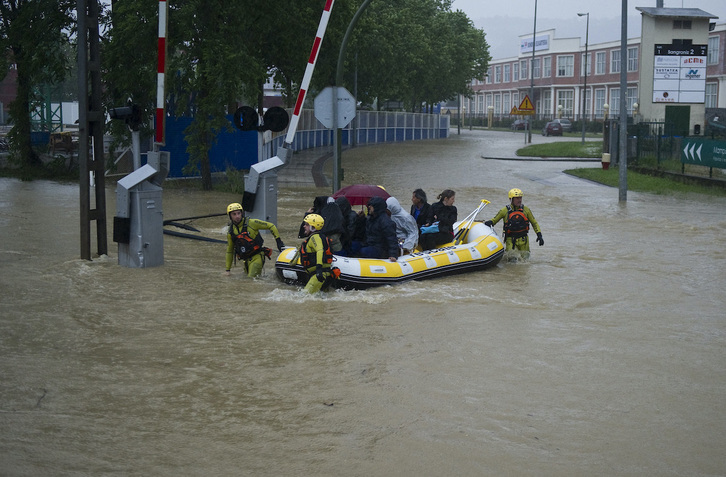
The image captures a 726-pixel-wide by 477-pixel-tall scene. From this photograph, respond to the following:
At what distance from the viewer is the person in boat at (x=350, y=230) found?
12906 mm

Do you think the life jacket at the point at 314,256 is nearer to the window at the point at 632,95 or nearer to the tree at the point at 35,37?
the tree at the point at 35,37

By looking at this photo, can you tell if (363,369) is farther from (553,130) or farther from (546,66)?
(546,66)

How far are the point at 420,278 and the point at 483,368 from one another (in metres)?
3.98

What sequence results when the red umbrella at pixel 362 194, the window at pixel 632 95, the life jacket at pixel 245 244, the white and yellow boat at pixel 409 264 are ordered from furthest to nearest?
the window at pixel 632 95
the red umbrella at pixel 362 194
the life jacket at pixel 245 244
the white and yellow boat at pixel 409 264

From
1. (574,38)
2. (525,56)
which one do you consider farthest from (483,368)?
(525,56)

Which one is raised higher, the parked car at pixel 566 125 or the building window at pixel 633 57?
the building window at pixel 633 57

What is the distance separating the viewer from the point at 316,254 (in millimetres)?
11617

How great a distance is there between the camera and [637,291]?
12773mm

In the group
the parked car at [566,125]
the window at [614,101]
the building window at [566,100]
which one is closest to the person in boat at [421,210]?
the parked car at [566,125]

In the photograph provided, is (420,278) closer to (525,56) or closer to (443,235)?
(443,235)

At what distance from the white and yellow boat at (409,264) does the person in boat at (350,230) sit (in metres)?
0.64

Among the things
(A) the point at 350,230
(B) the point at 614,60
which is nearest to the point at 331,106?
(A) the point at 350,230

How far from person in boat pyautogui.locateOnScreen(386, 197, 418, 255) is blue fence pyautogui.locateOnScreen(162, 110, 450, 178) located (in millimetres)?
7368

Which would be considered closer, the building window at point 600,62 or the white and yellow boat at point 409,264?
the white and yellow boat at point 409,264
